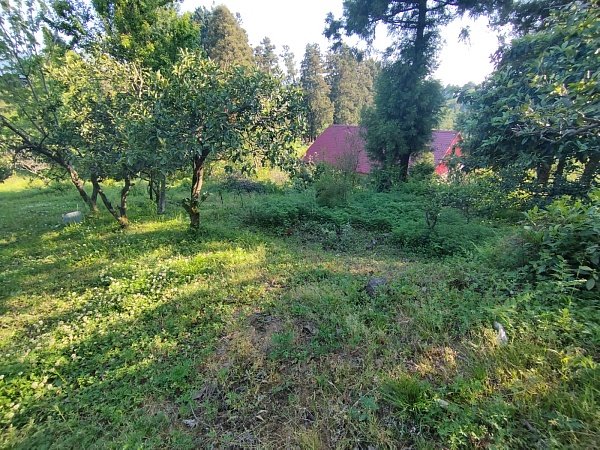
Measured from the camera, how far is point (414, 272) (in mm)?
3881

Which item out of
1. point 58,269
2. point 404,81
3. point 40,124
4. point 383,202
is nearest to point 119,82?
point 40,124

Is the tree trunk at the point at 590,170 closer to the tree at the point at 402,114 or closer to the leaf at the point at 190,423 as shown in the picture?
the tree at the point at 402,114

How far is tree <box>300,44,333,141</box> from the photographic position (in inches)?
1027

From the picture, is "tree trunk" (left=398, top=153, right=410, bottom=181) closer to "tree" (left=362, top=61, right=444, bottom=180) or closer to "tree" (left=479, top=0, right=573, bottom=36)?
"tree" (left=362, top=61, right=444, bottom=180)

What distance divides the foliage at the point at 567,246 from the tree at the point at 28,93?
24.8 ft

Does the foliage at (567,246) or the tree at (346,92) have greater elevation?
the tree at (346,92)

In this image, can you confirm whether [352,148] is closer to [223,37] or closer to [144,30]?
[144,30]

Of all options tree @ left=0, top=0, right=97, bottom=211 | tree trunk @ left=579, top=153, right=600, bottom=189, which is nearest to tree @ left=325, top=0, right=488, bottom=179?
tree trunk @ left=579, top=153, right=600, bottom=189

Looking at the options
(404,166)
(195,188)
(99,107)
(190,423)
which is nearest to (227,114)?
(195,188)

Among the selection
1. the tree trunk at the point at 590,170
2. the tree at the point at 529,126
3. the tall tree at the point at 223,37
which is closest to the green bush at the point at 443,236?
the tree at the point at 529,126

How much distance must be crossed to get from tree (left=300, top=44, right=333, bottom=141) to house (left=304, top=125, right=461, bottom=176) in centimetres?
435

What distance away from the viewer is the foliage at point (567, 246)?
7.95 feet

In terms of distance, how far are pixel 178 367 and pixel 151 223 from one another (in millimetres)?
5424

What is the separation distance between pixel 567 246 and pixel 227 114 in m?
4.82
